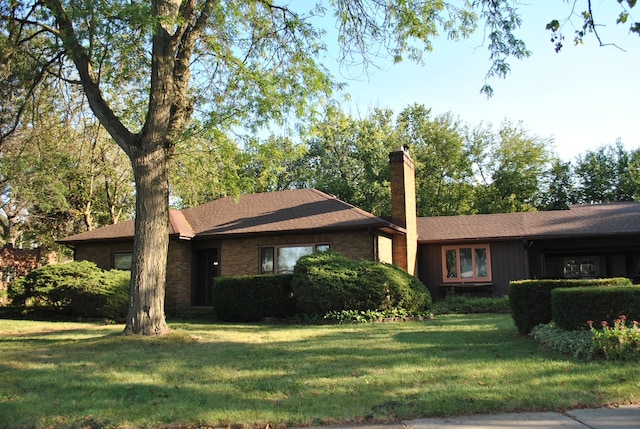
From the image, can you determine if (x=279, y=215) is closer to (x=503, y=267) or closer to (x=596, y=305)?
(x=503, y=267)

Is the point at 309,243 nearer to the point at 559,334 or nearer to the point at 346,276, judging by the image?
the point at 346,276

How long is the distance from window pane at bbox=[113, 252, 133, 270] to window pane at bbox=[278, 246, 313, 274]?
6.35 m

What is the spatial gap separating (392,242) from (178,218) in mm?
8696

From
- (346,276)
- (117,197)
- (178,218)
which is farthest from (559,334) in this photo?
(117,197)

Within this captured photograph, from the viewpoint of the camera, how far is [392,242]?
2114 centimetres

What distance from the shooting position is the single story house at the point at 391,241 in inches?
763

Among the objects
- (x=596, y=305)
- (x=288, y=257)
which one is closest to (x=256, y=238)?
(x=288, y=257)

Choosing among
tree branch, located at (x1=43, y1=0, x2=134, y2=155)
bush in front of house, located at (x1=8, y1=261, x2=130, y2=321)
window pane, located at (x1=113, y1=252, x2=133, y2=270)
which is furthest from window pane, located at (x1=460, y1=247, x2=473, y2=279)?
tree branch, located at (x1=43, y1=0, x2=134, y2=155)

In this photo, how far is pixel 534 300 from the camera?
10.7m

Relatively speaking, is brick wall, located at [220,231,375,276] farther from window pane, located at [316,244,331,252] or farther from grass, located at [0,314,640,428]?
grass, located at [0,314,640,428]

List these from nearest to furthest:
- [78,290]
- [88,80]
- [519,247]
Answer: [88,80] → [78,290] → [519,247]

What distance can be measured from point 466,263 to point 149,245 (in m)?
15.8

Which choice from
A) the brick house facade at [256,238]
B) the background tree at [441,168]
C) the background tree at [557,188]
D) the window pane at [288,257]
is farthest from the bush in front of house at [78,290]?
the background tree at [557,188]

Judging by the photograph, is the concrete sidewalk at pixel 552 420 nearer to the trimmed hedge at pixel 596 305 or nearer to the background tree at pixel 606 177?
the trimmed hedge at pixel 596 305
